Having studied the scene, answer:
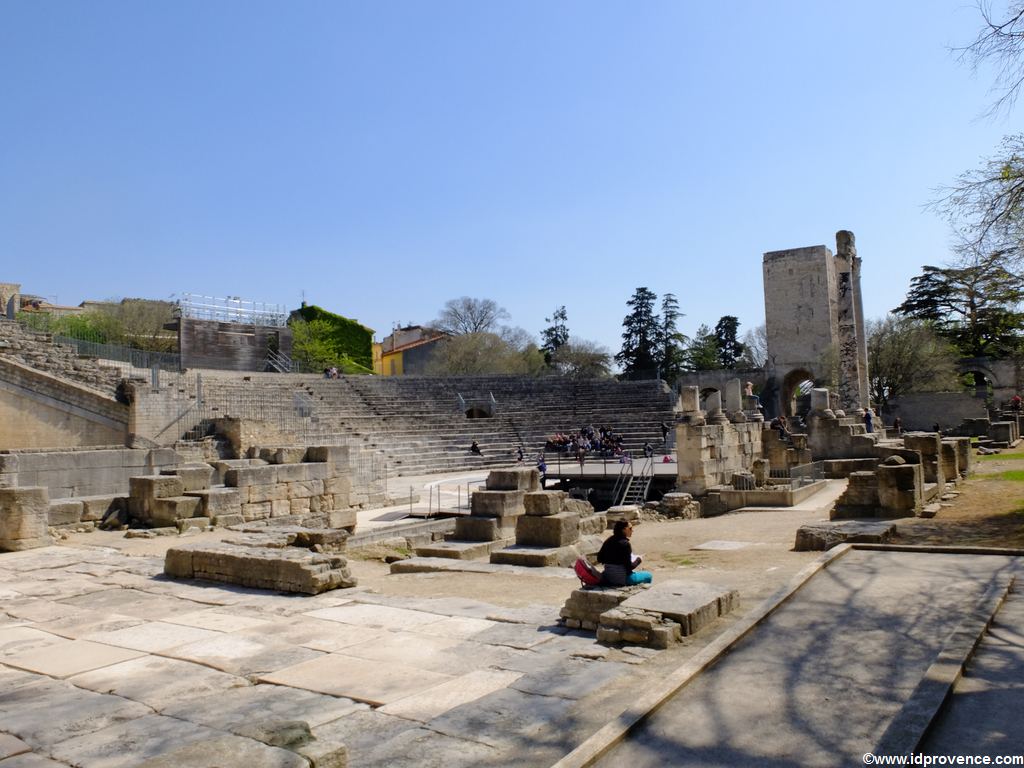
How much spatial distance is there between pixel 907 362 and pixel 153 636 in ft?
145

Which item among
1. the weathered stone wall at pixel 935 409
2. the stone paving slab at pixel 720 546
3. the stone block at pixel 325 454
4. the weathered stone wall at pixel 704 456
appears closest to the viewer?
the stone paving slab at pixel 720 546

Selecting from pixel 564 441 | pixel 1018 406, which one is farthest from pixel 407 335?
pixel 1018 406

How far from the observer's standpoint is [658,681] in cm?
459

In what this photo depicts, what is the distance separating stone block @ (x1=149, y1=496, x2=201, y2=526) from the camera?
41.1ft

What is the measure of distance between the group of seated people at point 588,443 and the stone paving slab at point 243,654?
74.0ft

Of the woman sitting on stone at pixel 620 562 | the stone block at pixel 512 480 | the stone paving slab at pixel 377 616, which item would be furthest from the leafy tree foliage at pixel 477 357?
the woman sitting on stone at pixel 620 562

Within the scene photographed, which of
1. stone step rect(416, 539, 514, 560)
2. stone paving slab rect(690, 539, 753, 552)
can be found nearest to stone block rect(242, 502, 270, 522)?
stone step rect(416, 539, 514, 560)

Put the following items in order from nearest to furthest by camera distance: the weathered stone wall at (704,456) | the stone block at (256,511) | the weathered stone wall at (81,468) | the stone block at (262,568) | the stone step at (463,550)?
the stone block at (262,568), the stone step at (463,550), the weathered stone wall at (81,468), the stone block at (256,511), the weathered stone wall at (704,456)

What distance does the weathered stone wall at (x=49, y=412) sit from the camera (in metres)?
20.7

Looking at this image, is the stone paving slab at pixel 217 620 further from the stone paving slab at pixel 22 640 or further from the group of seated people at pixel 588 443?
the group of seated people at pixel 588 443

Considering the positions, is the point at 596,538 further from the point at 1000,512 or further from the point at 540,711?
the point at 540,711

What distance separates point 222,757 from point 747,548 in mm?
9819

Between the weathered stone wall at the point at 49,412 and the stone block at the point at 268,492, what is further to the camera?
the weathered stone wall at the point at 49,412

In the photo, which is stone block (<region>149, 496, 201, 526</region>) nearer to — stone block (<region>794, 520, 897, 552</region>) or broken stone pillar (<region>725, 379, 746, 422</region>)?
stone block (<region>794, 520, 897, 552</region>)
